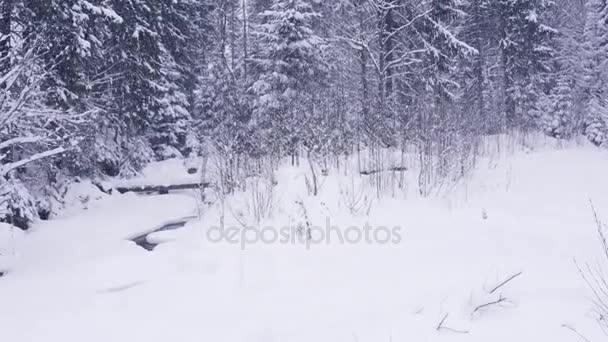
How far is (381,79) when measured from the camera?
1216 cm

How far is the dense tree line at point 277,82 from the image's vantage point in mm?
7238

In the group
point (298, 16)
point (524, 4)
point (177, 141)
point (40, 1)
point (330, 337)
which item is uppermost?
point (524, 4)

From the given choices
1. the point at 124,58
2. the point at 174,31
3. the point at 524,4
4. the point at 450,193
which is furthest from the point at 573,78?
the point at 124,58

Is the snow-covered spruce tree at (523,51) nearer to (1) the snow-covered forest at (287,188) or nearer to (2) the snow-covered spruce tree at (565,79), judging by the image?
(1) the snow-covered forest at (287,188)

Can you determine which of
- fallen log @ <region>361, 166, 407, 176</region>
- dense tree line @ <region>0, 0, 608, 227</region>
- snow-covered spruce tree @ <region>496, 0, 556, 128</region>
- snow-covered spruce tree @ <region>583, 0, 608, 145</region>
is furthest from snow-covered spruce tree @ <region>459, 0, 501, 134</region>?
fallen log @ <region>361, 166, 407, 176</region>

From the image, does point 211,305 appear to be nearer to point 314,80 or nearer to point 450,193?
point 450,193

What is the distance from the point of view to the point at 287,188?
7.05 meters

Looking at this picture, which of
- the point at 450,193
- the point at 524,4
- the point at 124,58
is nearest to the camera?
the point at 450,193

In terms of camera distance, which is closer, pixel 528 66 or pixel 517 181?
pixel 517 181

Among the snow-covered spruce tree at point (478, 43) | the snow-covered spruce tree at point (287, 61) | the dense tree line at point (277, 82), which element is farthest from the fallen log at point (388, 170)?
the snow-covered spruce tree at point (478, 43)

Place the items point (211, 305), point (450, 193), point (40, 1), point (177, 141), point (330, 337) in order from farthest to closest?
point (177, 141)
point (40, 1)
point (450, 193)
point (211, 305)
point (330, 337)

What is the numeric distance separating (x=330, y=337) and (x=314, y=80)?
11753mm

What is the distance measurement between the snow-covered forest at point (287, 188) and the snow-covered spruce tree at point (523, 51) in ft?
0.83

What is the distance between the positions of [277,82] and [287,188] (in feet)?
23.2
